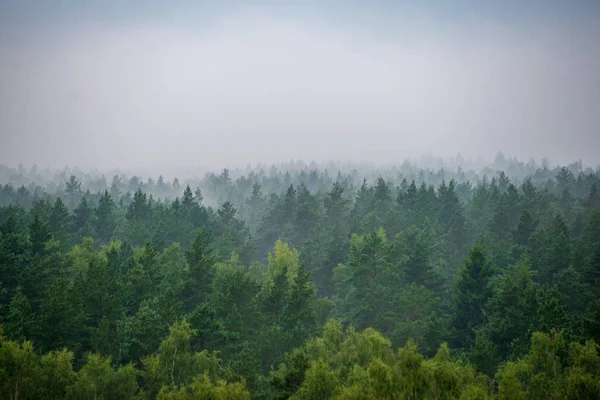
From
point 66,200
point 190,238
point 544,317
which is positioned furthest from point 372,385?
point 66,200

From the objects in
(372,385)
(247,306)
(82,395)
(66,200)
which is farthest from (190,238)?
(66,200)

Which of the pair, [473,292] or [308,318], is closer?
[308,318]

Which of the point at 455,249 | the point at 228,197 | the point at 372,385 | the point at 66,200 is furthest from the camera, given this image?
the point at 228,197

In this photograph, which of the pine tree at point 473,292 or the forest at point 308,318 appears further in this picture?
the pine tree at point 473,292

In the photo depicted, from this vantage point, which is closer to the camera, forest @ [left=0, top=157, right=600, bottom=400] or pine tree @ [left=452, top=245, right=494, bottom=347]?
forest @ [left=0, top=157, right=600, bottom=400]

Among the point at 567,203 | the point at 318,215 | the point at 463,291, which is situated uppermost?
the point at 567,203

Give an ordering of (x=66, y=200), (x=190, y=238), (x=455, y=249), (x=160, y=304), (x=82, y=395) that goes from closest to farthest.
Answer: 1. (x=82, y=395)
2. (x=160, y=304)
3. (x=455, y=249)
4. (x=190, y=238)
5. (x=66, y=200)

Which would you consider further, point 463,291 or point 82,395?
point 463,291

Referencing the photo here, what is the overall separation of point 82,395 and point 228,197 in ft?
370

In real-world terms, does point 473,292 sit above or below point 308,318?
above

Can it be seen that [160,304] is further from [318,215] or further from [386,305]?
[318,215]

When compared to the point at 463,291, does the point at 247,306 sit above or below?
below

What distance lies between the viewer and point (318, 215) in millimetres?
68688

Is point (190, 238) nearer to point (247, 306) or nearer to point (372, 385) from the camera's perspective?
point (247, 306)
